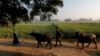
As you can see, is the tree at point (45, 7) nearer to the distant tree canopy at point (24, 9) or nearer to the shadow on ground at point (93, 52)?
the distant tree canopy at point (24, 9)

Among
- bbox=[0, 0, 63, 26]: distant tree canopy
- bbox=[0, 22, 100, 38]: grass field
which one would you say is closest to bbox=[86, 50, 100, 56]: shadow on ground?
bbox=[0, 0, 63, 26]: distant tree canopy

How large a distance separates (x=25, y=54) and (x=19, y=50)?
162cm

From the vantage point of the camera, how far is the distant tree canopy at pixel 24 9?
16.3 meters

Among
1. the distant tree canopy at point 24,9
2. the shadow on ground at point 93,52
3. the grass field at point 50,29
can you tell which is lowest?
the grass field at point 50,29

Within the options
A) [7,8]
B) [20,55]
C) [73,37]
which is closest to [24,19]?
[7,8]

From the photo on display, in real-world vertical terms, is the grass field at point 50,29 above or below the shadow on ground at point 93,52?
below

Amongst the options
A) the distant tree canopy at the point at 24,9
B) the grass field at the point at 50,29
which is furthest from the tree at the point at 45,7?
the grass field at the point at 50,29

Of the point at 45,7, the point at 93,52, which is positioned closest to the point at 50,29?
the point at 93,52

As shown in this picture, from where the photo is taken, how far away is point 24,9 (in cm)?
1675

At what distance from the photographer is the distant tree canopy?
16.3 meters

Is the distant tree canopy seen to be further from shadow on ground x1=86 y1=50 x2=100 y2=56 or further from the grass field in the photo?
the grass field

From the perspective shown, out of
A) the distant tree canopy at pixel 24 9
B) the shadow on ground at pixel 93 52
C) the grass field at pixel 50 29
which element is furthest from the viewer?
the grass field at pixel 50 29

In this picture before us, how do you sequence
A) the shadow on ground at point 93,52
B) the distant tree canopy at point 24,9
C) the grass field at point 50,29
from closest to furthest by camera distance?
1. the distant tree canopy at point 24,9
2. the shadow on ground at point 93,52
3. the grass field at point 50,29

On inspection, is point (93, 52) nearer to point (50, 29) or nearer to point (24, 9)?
point (24, 9)
